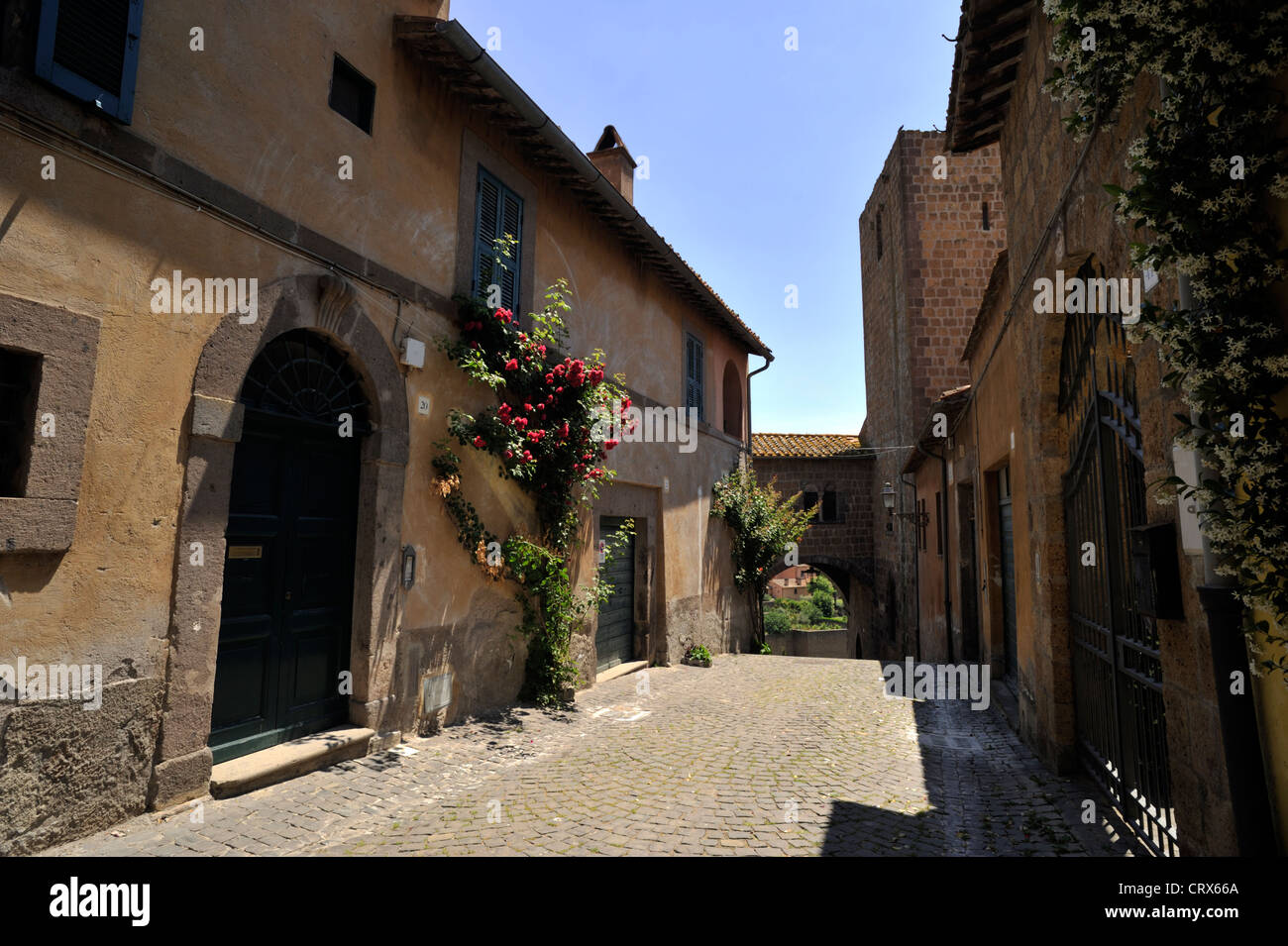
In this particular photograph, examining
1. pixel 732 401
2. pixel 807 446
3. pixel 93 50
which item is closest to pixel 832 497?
pixel 807 446

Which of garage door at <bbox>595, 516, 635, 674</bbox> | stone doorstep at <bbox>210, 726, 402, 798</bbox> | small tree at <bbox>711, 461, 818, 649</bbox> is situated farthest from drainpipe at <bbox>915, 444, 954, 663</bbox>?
stone doorstep at <bbox>210, 726, 402, 798</bbox>

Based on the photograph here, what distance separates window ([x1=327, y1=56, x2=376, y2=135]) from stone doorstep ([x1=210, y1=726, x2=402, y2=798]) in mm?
4492

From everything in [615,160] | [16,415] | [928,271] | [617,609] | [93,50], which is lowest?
[617,609]

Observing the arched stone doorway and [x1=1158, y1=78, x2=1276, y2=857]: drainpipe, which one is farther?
the arched stone doorway

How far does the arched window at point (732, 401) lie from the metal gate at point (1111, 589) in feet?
29.7

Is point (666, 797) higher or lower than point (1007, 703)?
lower

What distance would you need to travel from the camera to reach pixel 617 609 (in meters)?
9.27

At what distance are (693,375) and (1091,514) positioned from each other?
309 inches

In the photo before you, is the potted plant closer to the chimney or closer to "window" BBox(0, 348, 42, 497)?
the chimney

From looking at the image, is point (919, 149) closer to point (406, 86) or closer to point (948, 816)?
point (406, 86)

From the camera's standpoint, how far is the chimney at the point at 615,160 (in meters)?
10.3

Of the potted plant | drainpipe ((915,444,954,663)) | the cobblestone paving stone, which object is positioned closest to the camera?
the cobblestone paving stone

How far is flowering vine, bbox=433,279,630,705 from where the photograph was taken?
240 inches

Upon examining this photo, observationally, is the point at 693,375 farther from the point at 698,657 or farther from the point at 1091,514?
the point at 1091,514
